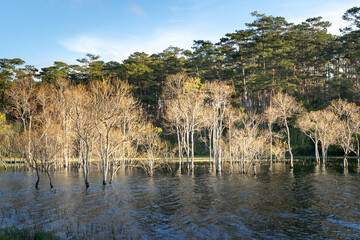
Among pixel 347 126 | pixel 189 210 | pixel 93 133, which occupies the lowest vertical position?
pixel 189 210

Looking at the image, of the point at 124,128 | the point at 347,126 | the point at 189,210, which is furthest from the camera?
the point at 347,126

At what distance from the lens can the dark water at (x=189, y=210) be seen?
15352 millimetres

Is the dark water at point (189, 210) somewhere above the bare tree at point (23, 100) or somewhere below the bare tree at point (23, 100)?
below

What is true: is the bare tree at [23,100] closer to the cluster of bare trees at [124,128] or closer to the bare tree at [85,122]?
the cluster of bare trees at [124,128]

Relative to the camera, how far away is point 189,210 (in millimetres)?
20125

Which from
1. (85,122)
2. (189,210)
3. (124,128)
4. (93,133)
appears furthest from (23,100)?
(189,210)

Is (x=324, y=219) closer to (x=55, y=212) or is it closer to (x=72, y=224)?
(x=72, y=224)

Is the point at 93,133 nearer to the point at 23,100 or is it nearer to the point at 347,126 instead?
the point at 23,100

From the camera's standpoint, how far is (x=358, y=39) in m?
72.1

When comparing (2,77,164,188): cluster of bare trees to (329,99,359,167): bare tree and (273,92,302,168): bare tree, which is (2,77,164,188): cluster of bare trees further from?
(329,99,359,167): bare tree

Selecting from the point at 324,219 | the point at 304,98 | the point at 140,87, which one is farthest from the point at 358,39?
the point at 324,219

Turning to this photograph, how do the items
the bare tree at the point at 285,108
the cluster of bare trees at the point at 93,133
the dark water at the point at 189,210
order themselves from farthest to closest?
the bare tree at the point at 285,108
the cluster of bare trees at the point at 93,133
the dark water at the point at 189,210

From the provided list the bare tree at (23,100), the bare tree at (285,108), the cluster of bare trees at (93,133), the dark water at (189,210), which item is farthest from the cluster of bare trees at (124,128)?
the dark water at (189,210)

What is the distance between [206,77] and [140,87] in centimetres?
2090
